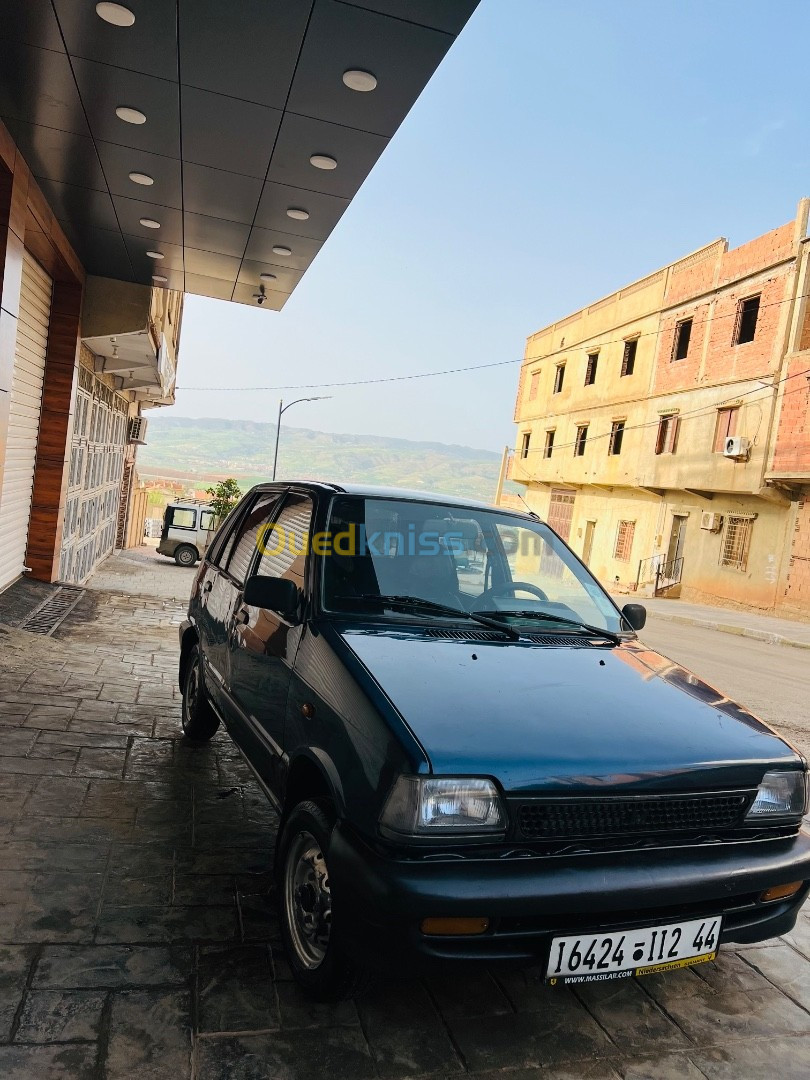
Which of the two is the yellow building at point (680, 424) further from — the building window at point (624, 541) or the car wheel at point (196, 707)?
the car wheel at point (196, 707)

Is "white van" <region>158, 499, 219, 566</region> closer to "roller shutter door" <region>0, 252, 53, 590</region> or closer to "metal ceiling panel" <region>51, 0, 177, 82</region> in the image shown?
"roller shutter door" <region>0, 252, 53, 590</region>

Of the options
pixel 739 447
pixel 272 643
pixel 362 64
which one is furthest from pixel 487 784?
pixel 739 447

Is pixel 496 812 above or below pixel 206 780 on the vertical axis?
above

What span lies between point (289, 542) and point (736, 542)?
951 inches

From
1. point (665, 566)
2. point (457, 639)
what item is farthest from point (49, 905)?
point (665, 566)

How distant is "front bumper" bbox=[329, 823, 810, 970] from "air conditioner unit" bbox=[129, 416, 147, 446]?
839 inches

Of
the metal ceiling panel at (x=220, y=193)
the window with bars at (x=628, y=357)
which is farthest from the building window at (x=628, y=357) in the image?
the metal ceiling panel at (x=220, y=193)

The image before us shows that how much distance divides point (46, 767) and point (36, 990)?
200cm

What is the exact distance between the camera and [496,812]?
7.11 feet

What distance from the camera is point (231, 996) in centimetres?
246

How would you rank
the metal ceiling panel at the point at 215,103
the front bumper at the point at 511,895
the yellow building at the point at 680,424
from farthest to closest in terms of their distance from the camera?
1. the yellow building at the point at 680,424
2. the metal ceiling panel at the point at 215,103
3. the front bumper at the point at 511,895

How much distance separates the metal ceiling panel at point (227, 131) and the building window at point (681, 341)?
81.5 feet

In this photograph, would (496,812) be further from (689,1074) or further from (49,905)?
(49,905)

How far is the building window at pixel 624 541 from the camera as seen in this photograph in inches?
1211
